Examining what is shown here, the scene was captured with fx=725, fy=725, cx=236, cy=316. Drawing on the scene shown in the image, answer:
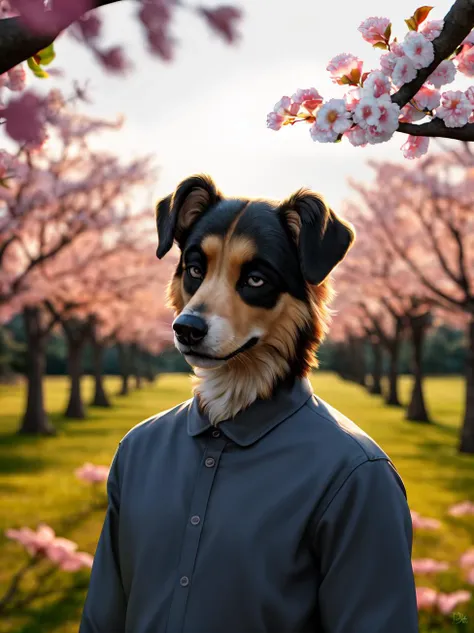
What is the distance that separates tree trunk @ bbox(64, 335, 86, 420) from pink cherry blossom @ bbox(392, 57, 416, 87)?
22436 millimetres

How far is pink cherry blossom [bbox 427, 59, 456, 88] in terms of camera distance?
2.55m

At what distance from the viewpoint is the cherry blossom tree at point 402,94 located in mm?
2365

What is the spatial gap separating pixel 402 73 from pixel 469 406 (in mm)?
15290

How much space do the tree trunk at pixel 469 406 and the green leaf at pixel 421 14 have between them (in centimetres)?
1421

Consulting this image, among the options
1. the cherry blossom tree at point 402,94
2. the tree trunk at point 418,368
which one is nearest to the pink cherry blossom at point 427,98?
→ the cherry blossom tree at point 402,94

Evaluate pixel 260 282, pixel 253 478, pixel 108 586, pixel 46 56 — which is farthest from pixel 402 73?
pixel 108 586

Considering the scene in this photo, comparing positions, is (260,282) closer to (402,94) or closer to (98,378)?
(402,94)

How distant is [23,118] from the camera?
2.31 m

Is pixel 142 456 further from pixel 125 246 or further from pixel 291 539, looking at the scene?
pixel 125 246

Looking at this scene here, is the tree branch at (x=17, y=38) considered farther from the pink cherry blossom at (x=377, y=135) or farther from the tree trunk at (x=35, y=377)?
the tree trunk at (x=35, y=377)

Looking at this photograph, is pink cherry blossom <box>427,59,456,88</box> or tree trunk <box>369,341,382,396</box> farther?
tree trunk <box>369,341,382,396</box>

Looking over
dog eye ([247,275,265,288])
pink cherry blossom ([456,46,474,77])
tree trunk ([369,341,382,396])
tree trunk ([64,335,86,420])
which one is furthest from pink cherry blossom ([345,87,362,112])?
tree trunk ([369,341,382,396])

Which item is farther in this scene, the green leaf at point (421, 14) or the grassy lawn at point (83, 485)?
the grassy lawn at point (83, 485)

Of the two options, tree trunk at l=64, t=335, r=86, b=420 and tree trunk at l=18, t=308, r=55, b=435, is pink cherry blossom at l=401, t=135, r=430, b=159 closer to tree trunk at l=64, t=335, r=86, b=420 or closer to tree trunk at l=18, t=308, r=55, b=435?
tree trunk at l=18, t=308, r=55, b=435
